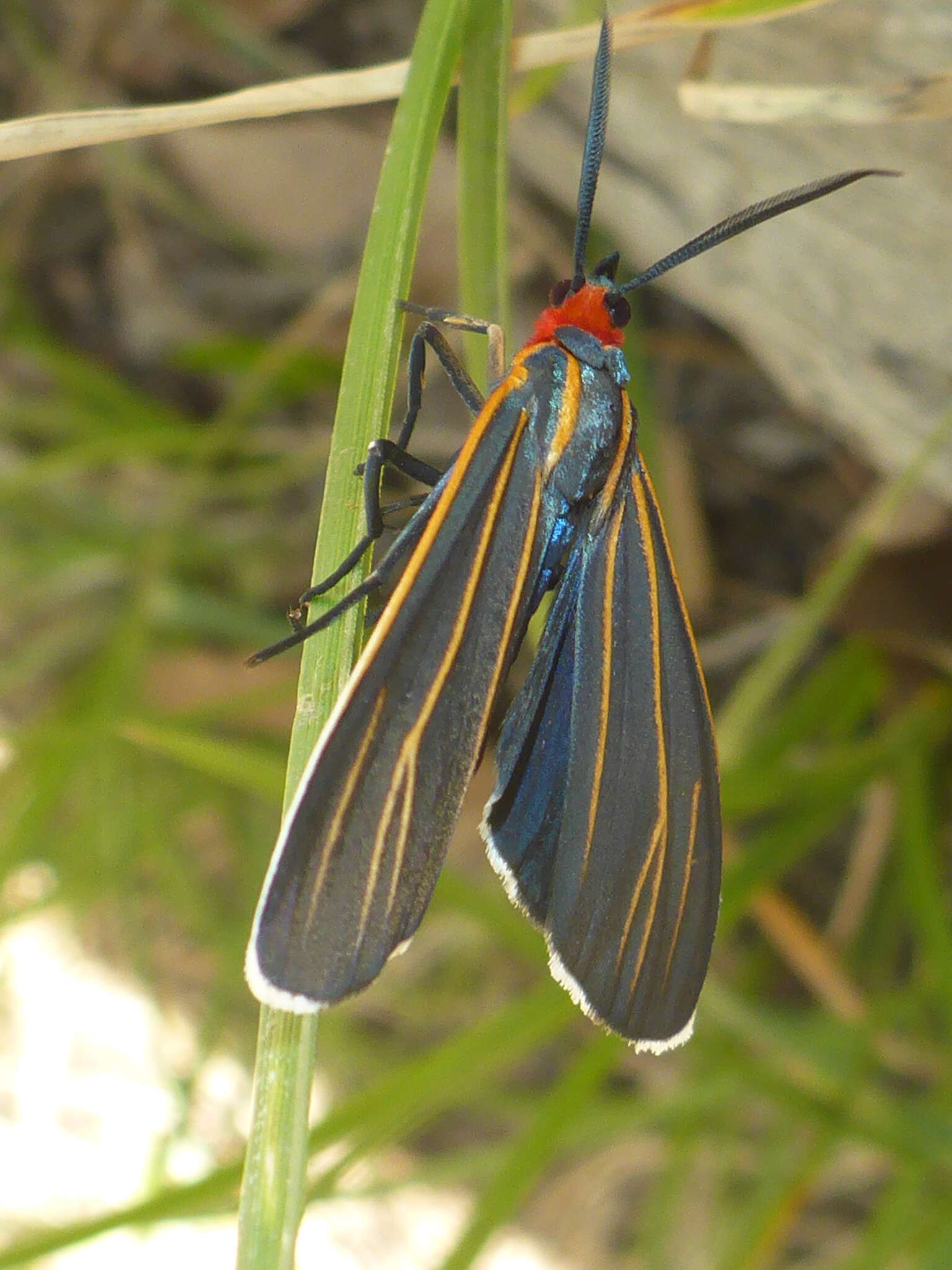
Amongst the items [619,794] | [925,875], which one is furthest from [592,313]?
[925,875]

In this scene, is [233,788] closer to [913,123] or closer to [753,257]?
[753,257]

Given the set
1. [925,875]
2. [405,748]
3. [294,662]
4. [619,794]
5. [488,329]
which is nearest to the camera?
[405,748]

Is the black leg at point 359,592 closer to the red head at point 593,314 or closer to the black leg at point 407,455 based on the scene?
the black leg at point 407,455

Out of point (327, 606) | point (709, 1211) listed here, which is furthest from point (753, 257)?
point (709, 1211)

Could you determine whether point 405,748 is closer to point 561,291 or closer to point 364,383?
point 364,383

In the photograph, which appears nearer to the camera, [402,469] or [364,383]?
[364,383]
